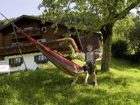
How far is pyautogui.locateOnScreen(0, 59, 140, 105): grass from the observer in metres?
15.7

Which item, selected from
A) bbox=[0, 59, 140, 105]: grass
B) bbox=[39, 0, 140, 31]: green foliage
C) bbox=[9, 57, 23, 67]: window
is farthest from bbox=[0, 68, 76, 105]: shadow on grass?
bbox=[9, 57, 23, 67]: window

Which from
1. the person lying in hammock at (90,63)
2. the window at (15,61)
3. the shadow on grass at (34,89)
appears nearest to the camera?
the shadow on grass at (34,89)

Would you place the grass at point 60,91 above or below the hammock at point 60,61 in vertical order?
below

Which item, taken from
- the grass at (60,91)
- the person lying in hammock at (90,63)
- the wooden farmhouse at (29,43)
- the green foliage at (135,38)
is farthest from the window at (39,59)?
the person lying in hammock at (90,63)

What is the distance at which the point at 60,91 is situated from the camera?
1691 centimetres

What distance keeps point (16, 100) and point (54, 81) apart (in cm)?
341

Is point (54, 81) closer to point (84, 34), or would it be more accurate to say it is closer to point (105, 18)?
point (105, 18)

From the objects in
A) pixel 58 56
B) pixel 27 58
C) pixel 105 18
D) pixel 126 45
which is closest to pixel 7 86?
pixel 58 56

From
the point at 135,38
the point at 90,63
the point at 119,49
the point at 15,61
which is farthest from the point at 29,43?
the point at 90,63

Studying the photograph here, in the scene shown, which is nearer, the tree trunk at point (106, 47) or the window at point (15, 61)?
the tree trunk at point (106, 47)

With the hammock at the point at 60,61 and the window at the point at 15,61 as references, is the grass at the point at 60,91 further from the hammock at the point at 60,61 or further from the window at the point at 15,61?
the window at the point at 15,61

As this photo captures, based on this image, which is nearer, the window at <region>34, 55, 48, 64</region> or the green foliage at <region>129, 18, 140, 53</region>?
the window at <region>34, 55, 48, 64</region>

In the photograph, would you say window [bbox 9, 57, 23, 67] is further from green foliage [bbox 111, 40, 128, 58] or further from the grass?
the grass

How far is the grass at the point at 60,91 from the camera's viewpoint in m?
15.7
